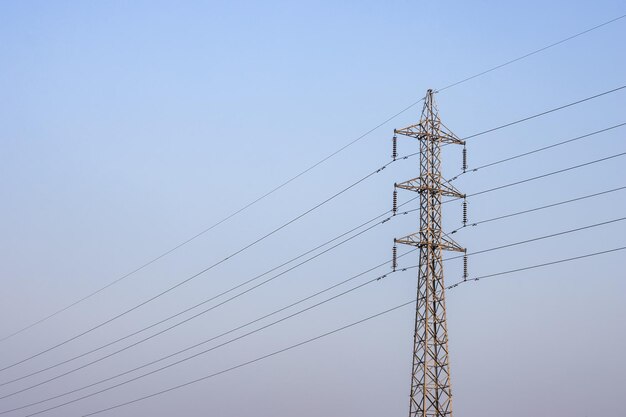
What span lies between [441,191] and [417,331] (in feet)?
27.4

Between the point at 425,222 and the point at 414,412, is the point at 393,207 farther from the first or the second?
the point at 414,412

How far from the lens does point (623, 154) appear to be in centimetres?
4350

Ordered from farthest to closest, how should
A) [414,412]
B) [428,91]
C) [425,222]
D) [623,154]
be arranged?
[428,91] < [425,222] < [414,412] < [623,154]

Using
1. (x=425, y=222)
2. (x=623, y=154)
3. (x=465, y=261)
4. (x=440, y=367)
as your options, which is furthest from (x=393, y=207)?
(x=623, y=154)

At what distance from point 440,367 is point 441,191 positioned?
33.0ft

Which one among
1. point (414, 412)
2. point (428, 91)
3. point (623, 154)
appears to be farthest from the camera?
point (428, 91)

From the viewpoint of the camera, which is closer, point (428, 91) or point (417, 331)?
point (417, 331)

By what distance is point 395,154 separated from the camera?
56781 mm

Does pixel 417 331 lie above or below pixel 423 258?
below

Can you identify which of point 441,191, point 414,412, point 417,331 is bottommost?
point 414,412

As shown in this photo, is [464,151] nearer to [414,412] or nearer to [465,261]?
[465,261]

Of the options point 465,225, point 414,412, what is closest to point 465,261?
point 465,225

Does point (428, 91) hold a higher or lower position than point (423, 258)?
higher

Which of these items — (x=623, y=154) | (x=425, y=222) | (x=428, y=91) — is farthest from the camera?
(x=428, y=91)
